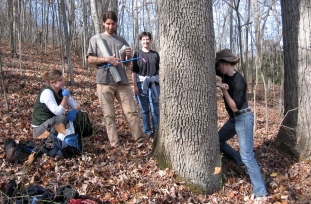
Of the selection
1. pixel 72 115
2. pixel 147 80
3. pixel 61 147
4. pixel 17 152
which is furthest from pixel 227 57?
pixel 17 152

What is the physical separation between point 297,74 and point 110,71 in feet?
9.44

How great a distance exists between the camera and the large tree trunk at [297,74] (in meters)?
3.94

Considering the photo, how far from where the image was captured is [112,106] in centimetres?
416

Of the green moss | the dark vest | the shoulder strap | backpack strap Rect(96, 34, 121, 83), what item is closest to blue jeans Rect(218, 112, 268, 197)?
the green moss

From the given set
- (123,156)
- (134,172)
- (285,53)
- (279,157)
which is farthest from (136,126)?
(285,53)

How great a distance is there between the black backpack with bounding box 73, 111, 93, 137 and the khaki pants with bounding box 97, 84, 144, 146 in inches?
13.6

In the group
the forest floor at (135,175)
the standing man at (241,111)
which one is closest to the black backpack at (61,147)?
the forest floor at (135,175)

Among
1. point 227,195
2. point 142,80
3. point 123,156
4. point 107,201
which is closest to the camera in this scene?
point 107,201

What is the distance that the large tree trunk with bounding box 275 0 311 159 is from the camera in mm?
3941

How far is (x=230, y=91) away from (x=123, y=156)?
5.93 feet

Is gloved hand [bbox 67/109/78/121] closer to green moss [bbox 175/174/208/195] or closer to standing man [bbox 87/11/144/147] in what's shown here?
standing man [bbox 87/11/144/147]

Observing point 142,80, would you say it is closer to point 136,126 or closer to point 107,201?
point 136,126

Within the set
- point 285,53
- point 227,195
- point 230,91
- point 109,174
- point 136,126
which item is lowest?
point 227,195

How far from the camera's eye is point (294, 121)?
417 centimetres
